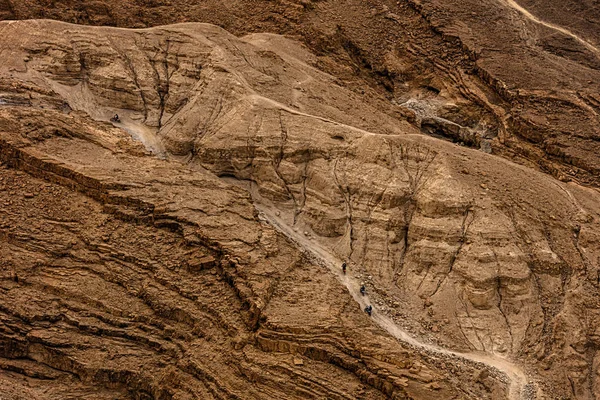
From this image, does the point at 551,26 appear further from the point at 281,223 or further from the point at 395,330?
the point at 395,330

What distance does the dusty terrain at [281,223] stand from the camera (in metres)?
24.4

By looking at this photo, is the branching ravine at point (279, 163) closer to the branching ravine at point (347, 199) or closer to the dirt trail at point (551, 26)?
the branching ravine at point (347, 199)

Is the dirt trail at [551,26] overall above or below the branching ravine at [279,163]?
above

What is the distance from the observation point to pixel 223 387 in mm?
23469

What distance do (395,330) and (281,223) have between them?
881 centimetres

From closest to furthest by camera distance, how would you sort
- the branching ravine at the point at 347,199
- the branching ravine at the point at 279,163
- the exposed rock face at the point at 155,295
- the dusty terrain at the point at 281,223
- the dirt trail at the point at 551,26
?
1. the exposed rock face at the point at 155,295
2. the dusty terrain at the point at 281,223
3. the branching ravine at the point at 347,199
4. the branching ravine at the point at 279,163
5. the dirt trail at the point at 551,26

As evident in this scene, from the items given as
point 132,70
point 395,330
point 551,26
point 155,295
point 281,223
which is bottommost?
point 395,330

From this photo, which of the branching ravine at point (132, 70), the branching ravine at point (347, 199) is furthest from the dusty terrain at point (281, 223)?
the branching ravine at point (132, 70)

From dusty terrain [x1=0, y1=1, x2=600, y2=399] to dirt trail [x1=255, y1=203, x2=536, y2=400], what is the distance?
0.13 meters

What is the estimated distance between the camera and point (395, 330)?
30.3m

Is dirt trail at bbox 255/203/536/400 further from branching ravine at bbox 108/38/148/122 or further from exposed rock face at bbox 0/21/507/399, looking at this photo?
branching ravine at bbox 108/38/148/122

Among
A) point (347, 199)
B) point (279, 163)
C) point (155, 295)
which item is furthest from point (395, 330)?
point (279, 163)

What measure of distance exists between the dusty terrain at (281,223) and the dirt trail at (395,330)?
0.42 feet

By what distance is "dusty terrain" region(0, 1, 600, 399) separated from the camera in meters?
24.4
